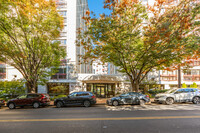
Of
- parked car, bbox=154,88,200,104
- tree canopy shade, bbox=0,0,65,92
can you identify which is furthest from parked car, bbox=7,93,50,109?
parked car, bbox=154,88,200,104

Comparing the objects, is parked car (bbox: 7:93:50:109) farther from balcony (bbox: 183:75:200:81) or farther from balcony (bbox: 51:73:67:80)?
balcony (bbox: 183:75:200:81)

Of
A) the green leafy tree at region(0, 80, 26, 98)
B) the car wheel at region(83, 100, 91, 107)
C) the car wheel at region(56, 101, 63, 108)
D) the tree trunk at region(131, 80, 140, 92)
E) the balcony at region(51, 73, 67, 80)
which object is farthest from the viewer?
the balcony at region(51, 73, 67, 80)

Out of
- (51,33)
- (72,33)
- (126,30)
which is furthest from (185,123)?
(72,33)

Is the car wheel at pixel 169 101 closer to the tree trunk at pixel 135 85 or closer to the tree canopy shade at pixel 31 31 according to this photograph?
the tree trunk at pixel 135 85

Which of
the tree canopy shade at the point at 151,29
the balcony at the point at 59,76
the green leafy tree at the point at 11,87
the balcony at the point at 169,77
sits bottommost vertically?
the green leafy tree at the point at 11,87

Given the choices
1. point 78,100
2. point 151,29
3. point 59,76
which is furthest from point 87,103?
point 59,76

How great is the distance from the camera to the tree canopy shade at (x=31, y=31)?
11922mm

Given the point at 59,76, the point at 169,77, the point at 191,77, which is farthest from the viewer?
the point at 191,77

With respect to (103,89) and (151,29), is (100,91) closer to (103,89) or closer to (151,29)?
(103,89)

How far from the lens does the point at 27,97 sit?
1242cm

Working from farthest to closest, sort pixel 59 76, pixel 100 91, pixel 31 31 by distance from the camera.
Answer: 1. pixel 59 76
2. pixel 100 91
3. pixel 31 31

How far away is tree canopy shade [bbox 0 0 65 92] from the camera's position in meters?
11.9

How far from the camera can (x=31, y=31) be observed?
13164 mm

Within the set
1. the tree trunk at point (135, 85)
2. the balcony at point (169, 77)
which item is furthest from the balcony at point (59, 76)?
the balcony at point (169, 77)
